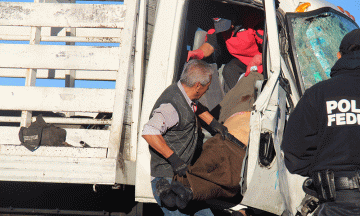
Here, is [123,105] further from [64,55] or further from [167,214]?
[167,214]

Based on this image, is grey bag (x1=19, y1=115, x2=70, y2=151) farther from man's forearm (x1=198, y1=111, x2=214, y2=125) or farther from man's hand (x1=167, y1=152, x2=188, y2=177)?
man's forearm (x1=198, y1=111, x2=214, y2=125)

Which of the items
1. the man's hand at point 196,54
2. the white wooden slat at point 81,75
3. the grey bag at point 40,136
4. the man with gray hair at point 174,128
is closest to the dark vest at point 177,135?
the man with gray hair at point 174,128

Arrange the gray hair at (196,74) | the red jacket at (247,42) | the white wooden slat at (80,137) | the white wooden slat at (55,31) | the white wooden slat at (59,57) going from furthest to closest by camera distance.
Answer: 1. the white wooden slat at (55,31)
2. the red jacket at (247,42)
3. the white wooden slat at (59,57)
4. the white wooden slat at (80,137)
5. the gray hair at (196,74)

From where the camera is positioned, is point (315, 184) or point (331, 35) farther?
point (331, 35)

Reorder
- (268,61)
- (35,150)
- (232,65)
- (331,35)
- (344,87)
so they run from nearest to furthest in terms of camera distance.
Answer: (344,87)
(268,61)
(35,150)
(331,35)
(232,65)

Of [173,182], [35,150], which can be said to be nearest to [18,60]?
[35,150]

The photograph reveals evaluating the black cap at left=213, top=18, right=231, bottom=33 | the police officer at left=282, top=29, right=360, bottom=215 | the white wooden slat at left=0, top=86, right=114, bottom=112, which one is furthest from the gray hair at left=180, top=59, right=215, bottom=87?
the black cap at left=213, top=18, right=231, bottom=33

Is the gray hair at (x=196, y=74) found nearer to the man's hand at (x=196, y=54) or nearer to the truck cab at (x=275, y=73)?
the truck cab at (x=275, y=73)

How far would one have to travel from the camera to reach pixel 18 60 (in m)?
3.78

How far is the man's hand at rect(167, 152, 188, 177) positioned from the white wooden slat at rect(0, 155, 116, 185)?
0.61 metres

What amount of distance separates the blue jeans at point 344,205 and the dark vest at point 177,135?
119cm

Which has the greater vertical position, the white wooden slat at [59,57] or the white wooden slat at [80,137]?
the white wooden slat at [59,57]

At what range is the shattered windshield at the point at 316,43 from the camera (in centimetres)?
349

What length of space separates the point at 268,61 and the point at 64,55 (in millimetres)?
1912
